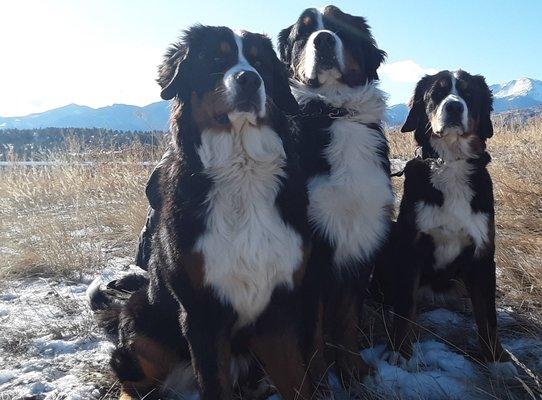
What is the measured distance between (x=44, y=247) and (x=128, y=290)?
2.06 m

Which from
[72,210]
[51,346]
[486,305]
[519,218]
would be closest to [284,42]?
[486,305]

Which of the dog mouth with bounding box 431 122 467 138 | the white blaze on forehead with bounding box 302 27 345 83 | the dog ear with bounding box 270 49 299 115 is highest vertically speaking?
the white blaze on forehead with bounding box 302 27 345 83

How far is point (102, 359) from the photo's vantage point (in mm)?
3135

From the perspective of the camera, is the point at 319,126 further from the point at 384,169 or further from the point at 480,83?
the point at 480,83

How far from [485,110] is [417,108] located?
0.48 metres

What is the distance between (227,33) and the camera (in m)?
2.71

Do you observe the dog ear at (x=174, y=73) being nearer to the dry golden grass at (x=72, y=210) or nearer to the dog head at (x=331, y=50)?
the dog head at (x=331, y=50)

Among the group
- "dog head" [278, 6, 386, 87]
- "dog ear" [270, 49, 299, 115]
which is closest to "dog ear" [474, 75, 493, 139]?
"dog head" [278, 6, 386, 87]

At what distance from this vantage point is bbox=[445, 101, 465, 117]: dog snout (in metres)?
3.29

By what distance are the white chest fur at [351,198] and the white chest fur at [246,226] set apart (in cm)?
46

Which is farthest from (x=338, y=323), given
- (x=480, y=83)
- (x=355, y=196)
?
(x=480, y=83)

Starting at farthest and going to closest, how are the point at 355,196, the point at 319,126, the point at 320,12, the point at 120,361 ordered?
the point at 320,12 < the point at 319,126 < the point at 355,196 < the point at 120,361

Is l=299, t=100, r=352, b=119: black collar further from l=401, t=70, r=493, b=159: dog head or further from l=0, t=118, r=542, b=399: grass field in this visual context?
l=0, t=118, r=542, b=399: grass field

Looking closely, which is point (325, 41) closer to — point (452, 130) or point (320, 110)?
point (320, 110)
